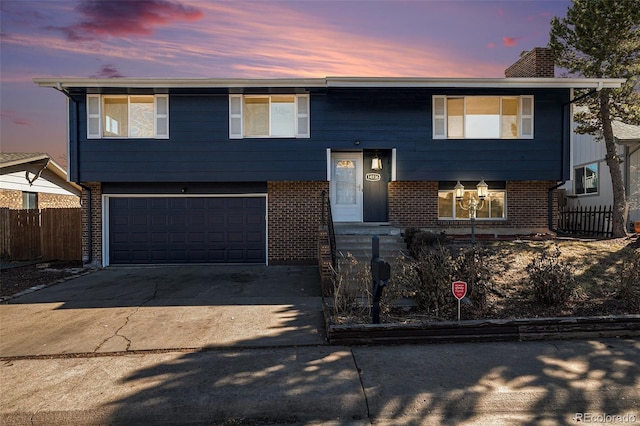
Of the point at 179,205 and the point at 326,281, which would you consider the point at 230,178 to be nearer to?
the point at 179,205

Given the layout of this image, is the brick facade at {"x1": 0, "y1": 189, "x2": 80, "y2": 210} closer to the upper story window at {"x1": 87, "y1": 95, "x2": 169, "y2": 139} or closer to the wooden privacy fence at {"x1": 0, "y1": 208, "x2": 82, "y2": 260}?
the wooden privacy fence at {"x1": 0, "y1": 208, "x2": 82, "y2": 260}

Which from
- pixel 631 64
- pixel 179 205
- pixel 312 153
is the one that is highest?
pixel 631 64

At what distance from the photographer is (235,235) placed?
12.5 m

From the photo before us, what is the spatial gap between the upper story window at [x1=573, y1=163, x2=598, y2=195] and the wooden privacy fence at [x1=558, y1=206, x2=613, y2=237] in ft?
3.06

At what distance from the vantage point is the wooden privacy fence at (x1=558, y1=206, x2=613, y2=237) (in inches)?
586

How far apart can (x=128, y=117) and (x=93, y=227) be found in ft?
12.3

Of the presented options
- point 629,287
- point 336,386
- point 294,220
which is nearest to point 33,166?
point 294,220

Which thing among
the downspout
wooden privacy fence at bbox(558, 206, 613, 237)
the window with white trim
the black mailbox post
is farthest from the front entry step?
wooden privacy fence at bbox(558, 206, 613, 237)

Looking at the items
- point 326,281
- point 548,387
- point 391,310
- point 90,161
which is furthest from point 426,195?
point 90,161

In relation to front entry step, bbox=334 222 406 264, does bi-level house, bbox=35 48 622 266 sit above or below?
above

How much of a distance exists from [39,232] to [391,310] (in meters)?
13.4

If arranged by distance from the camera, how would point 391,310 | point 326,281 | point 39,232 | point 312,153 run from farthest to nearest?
1. point 39,232
2. point 312,153
3. point 326,281
4. point 391,310

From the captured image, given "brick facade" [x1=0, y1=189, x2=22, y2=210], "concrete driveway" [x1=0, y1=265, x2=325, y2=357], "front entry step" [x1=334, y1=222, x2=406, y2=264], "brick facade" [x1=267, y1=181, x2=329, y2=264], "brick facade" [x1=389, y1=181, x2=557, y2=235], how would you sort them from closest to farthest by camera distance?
"concrete driveway" [x1=0, y1=265, x2=325, y2=357]
"front entry step" [x1=334, y1=222, x2=406, y2=264]
"brick facade" [x1=267, y1=181, x2=329, y2=264]
"brick facade" [x1=389, y1=181, x2=557, y2=235]
"brick facade" [x1=0, y1=189, x2=22, y2=210]

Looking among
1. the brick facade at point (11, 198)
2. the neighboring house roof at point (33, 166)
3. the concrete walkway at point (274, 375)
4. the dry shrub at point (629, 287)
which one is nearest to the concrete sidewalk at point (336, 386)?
the concrete walkway at point (274, 375)
